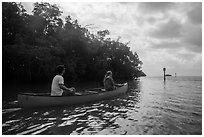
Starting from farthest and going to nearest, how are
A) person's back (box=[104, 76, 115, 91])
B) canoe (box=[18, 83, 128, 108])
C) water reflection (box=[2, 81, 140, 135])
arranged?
Answer: person's back (box=[104, 76, 115, 91]), canoe (box=[18, 83, 128, 108]), water reflection (box=[2, 81, 140, 135])

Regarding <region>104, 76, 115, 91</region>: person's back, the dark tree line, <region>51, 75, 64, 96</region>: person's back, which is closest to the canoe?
<region>51, 75, 64, 96</region>: person's back

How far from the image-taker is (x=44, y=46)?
29391 mm

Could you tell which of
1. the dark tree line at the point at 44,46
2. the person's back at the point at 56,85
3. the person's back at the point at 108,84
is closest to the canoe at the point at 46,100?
the person's back at the point at 56,85

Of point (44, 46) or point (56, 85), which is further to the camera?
point (44, 46)

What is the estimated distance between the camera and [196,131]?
6375 mm

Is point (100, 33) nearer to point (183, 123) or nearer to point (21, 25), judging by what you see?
point (21, 25)

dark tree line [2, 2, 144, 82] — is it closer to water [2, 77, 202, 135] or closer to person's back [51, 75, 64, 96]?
person's back [51, 75, 64, 96]

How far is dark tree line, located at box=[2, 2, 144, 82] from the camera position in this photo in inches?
1080

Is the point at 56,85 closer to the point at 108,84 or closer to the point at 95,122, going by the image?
the point at 95,122

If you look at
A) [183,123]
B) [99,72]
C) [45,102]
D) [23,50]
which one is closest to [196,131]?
[183,123]

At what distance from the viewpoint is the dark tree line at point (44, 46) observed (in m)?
27.4

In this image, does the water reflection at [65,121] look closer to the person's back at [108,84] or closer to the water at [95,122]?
the water at [95,122]

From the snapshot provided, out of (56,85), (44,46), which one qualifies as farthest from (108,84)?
(44,46)

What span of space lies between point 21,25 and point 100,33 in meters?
20.9
